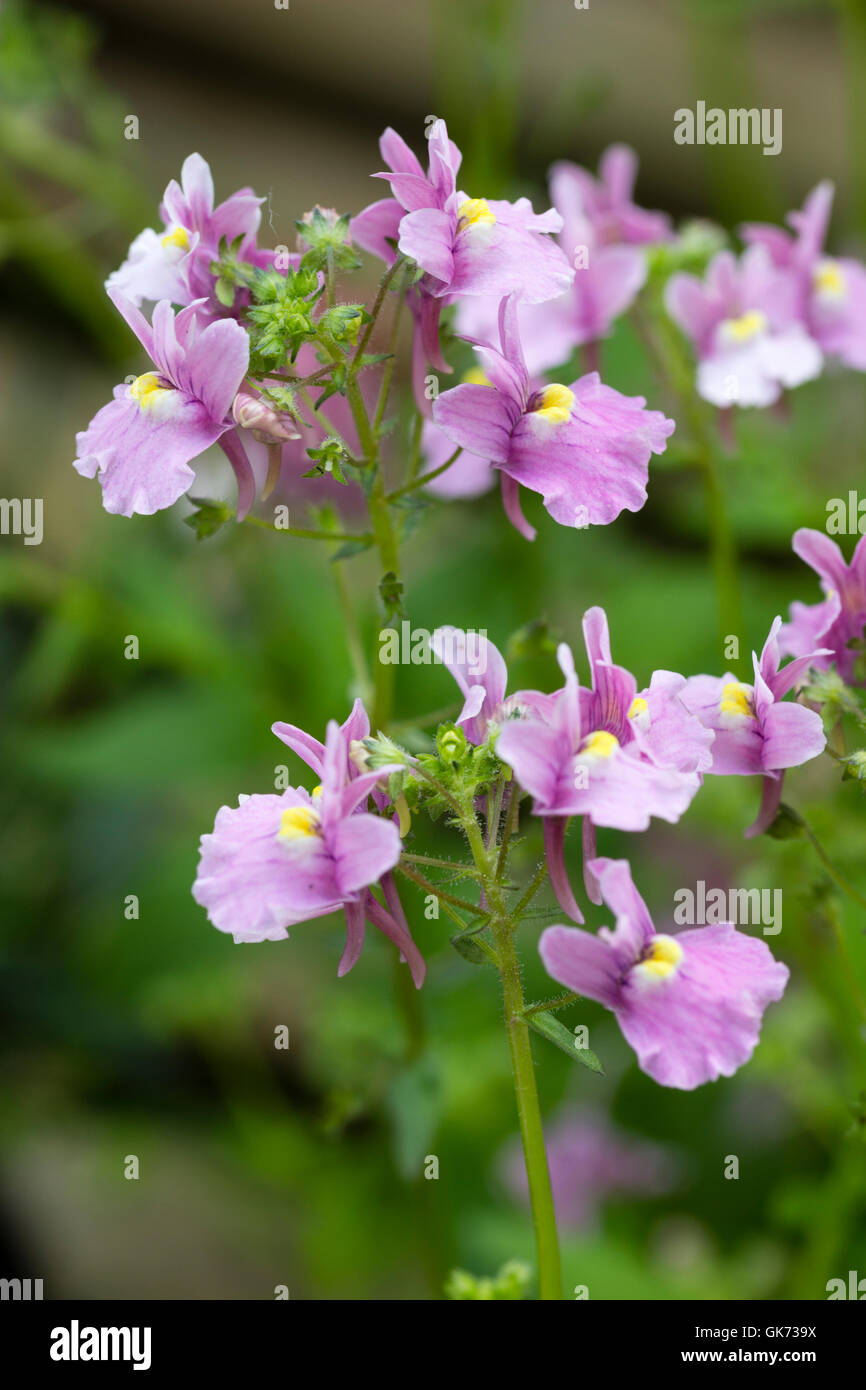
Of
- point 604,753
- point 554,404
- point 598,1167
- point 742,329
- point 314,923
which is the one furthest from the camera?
point 598,1167

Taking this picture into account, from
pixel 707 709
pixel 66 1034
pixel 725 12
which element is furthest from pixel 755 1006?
pixel 725 12

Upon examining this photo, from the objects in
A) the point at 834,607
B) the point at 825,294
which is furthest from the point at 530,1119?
the point at 825,294

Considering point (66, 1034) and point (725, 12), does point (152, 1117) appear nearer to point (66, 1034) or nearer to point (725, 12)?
point (66, 1034)

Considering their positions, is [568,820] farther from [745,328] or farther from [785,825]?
[745,328]

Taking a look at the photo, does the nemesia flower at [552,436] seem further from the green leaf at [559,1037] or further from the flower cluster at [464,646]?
the green leaf at [559,1037]

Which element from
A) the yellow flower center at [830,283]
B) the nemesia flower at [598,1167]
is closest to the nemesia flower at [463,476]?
the yellow flower center at [830,283]

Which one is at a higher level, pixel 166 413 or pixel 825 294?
pixel 825 294
